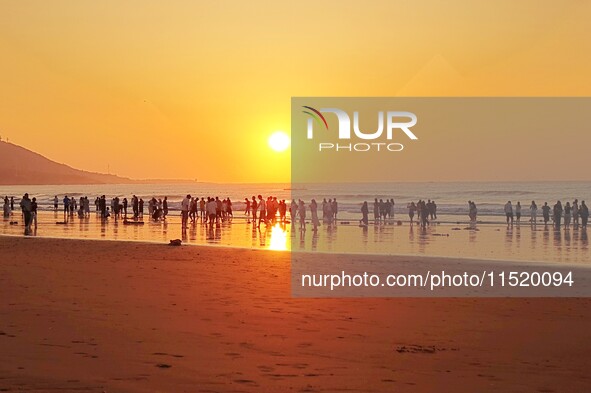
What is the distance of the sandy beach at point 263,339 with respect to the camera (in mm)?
7867

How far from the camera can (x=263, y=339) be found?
10.1 metres

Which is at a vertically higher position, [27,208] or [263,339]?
[27,208]

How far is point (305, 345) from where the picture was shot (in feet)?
32.0

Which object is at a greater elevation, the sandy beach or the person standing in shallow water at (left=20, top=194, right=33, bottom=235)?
the person standing in shallow water at (left=20, top=194, right=33, bottom=235)

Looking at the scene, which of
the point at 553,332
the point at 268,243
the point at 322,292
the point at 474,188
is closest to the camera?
the point at 553,332

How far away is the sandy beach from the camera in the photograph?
7.87 m

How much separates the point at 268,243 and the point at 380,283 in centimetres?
1332

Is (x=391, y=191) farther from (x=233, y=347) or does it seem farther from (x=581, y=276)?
(x=233, y=347)

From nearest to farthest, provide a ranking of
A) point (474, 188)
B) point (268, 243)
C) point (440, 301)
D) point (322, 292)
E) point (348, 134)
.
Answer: point (440, 301) → point (322, 292) → point (348, 134) → point (268, 243) → point (474, 188)

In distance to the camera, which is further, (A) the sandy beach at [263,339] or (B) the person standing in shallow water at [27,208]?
(B) the person standing in shallow water at [27,208]

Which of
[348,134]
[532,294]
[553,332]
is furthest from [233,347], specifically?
[348,134]

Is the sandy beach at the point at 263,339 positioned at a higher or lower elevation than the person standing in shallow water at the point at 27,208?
lower

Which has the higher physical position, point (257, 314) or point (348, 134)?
point (348, 134)

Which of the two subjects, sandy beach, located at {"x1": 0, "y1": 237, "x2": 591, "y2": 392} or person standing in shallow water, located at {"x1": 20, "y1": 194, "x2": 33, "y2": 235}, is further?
person standing in shallow water, located at {"x1": 20, "y1": 194, "x2": 33, "y2": 235}
